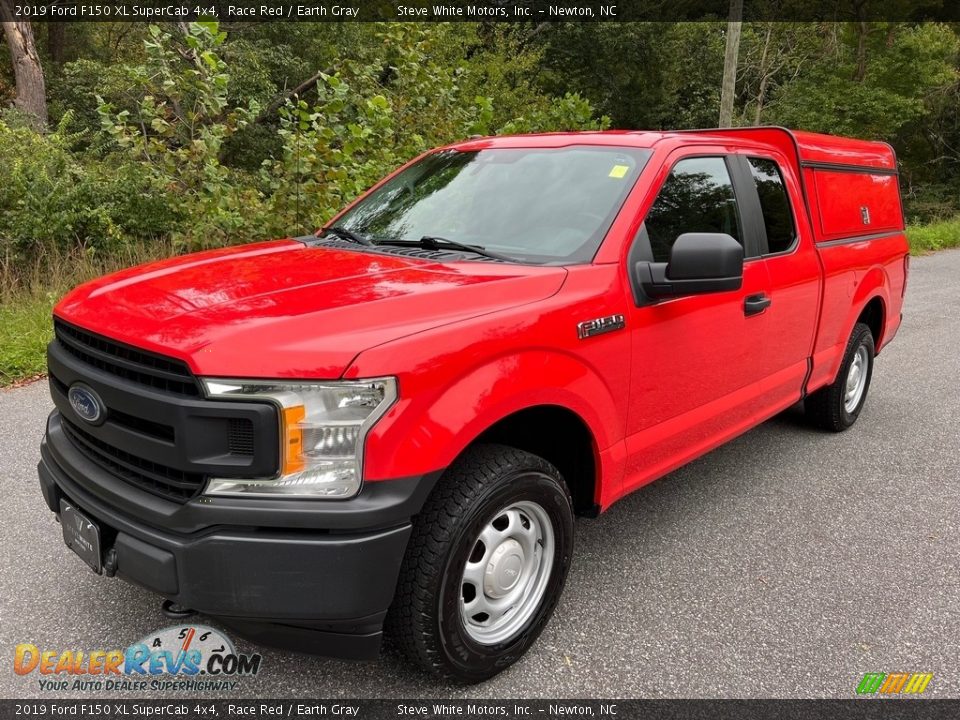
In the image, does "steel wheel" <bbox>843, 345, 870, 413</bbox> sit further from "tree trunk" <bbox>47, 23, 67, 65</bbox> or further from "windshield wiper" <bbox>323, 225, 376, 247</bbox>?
"tree trunk" <bbox>47, 23, 67, 65</bbox>

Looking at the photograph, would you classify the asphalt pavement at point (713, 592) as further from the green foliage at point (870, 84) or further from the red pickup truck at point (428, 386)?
the green foliage at point (870, 84)

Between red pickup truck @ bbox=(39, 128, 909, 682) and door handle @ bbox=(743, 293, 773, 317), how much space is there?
2cm

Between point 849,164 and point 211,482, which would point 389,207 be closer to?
point 211,482

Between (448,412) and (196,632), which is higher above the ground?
(448,412)

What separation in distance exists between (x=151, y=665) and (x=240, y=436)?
3.77 feet

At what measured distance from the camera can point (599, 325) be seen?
2736mm

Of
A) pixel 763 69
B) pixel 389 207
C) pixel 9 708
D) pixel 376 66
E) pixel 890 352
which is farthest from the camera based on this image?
pixel 763 69

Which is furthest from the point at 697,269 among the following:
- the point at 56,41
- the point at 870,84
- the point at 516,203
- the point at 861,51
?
the point at 861,51

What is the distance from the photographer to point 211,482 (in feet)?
6.84

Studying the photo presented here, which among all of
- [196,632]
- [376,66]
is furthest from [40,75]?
[196,632]

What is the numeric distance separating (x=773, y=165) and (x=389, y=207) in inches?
83.8

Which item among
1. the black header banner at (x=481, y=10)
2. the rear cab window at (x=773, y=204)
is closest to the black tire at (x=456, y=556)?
the rear cab window at (x=773, y=204)

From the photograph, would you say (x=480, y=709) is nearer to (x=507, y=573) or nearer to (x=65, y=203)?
(x=507, y=573)

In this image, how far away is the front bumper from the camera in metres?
2.03
